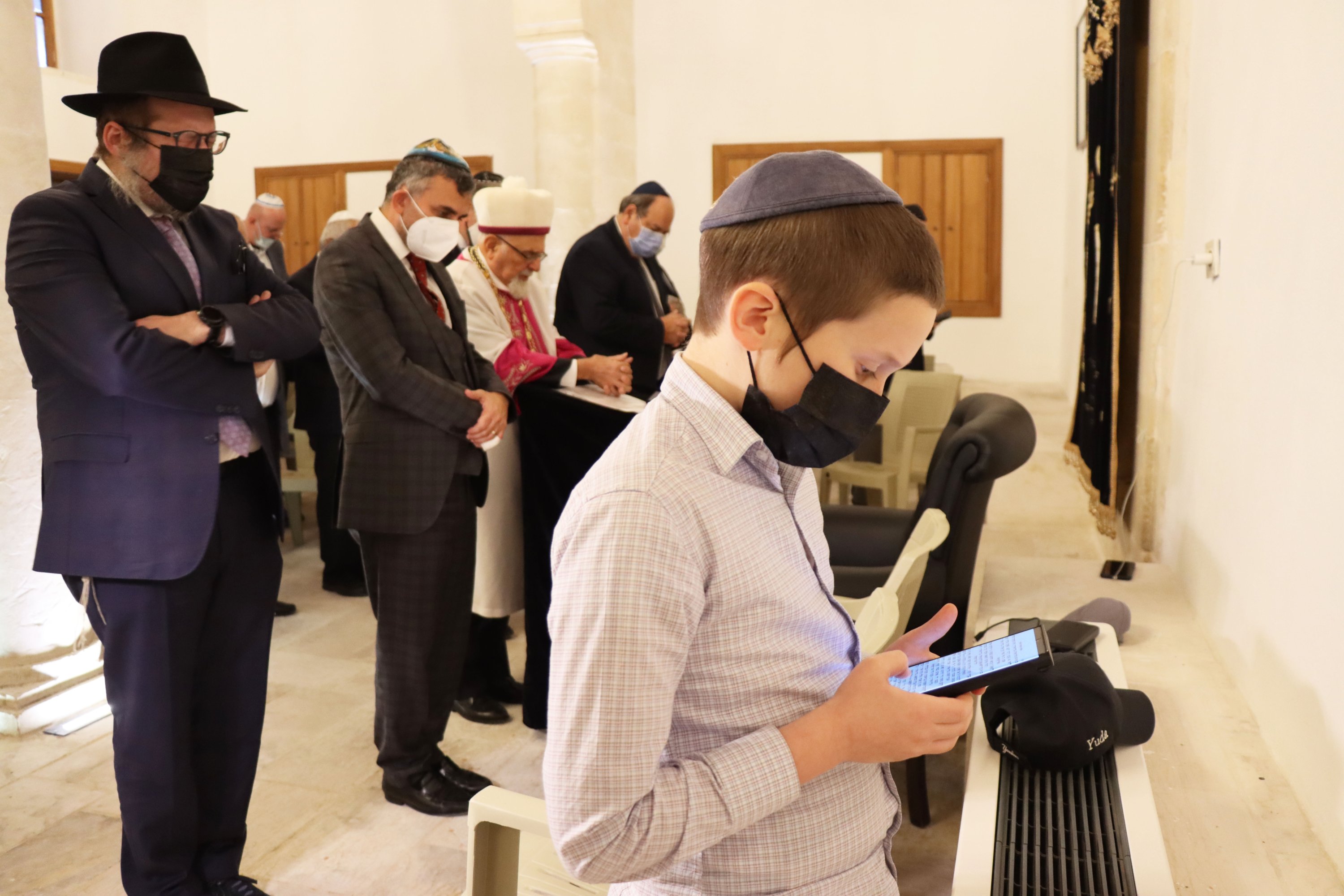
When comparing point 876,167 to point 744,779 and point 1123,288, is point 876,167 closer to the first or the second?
point 1123,288

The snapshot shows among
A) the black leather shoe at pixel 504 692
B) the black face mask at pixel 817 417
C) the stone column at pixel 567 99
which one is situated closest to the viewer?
the black face mask at pixel 817 417

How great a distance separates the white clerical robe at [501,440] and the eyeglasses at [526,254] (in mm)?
90

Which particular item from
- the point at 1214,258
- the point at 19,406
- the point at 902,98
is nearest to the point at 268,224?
the point at 19,406

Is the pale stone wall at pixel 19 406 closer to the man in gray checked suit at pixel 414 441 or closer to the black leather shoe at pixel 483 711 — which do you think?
the man in gray checked suit at pixel 414 441

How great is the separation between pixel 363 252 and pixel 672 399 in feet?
5.92

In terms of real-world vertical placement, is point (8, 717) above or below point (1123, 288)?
below

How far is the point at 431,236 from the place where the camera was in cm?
263

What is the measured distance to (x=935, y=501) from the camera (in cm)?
276

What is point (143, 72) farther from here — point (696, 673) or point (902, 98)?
point (902, 98)

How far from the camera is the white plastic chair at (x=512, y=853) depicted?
1359 mm

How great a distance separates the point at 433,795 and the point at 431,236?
1430 mm

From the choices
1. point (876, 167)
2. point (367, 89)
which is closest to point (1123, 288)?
point (876, 167)

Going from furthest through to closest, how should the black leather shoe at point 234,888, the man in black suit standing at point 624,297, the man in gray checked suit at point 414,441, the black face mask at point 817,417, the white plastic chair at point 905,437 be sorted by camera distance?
the white plastic chair at point 905,437 < the man in black suit standing at point 624,297 < the man in gray checked suit at point 414,441 < the black leather shoe at point 234,888 < the black face mask at point 817,417

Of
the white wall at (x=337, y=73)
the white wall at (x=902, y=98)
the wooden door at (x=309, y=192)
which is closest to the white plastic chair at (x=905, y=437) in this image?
the white wall at (x=902, y=98)
